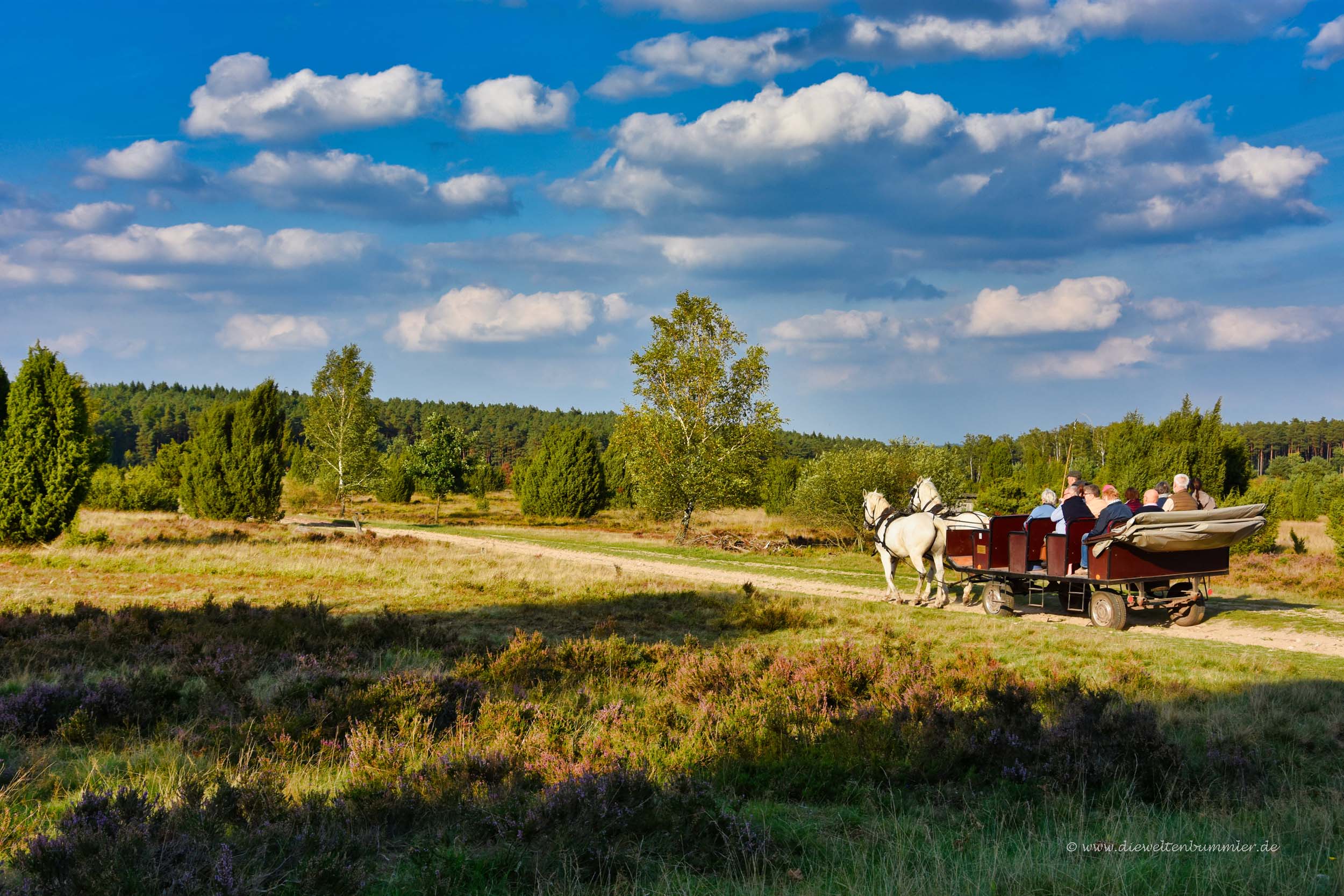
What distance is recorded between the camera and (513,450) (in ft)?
459

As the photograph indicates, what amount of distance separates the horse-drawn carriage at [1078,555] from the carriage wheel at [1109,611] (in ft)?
0.06

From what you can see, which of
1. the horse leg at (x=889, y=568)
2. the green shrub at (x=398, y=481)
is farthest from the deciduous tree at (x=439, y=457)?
the horse leg at (x=889, y=568)

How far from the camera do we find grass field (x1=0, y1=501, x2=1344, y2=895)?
4.12 m

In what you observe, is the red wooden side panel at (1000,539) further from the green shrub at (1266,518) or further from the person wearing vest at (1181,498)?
the green shrub at (1266,518)

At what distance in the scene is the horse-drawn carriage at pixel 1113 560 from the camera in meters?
12.7

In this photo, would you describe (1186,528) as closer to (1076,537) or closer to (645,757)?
(1076,537)

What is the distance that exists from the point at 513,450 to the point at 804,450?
2091 inches

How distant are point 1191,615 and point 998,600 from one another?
3.21 m

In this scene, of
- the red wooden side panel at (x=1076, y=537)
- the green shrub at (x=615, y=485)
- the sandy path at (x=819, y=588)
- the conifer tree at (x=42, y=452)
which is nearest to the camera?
the sandy path at (x=819, y=588)

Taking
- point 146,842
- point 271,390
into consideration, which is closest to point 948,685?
point 146,842

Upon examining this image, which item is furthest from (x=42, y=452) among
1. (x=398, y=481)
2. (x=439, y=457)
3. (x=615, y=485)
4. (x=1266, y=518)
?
(x=615, y=485)

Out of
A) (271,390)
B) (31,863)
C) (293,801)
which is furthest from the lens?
Result: (271,390)

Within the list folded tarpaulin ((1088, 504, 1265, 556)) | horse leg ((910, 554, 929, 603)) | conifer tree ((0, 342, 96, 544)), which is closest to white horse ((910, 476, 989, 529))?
horse leg ((910, 554, 929, 603))

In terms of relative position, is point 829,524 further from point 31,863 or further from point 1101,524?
point 31,863
